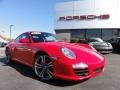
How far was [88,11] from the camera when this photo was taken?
2411 cm

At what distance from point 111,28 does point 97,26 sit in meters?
1.59

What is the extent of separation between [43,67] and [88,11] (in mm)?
19964

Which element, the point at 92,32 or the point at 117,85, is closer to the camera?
the point at 117,85

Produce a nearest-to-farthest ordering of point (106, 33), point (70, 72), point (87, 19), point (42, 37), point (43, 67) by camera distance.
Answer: point (70, 72), point (43, 67), point (42, 37), point (106, 33), point (87, 19)

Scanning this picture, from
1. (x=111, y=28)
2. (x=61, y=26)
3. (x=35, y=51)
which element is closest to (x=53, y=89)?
(x=35, y=51)

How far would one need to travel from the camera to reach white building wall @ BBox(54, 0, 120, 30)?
75.3 feet

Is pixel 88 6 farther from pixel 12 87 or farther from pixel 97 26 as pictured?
pixel 12 87

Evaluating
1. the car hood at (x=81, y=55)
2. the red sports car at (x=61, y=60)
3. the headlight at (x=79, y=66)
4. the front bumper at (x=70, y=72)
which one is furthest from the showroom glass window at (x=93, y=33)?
the headlight at (x=79, y=66)

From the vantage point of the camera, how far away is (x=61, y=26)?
84.4ft

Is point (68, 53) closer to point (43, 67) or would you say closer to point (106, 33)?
point (43, 67)

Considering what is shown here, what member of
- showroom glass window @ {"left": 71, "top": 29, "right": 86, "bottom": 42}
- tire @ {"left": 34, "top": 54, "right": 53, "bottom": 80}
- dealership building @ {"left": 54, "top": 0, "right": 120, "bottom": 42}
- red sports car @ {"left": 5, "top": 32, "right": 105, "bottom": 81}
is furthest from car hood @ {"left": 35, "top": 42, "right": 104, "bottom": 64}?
showroom glass window @ {"left": 71, "top": 29, "right": 86, "bottom": 42}

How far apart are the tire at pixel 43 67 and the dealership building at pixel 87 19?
18.7 m

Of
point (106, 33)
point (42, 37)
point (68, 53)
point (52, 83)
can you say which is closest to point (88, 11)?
point (106, 33)

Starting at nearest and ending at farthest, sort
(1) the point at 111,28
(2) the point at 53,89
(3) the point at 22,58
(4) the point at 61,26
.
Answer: (2) the point at 53,89 < (3) the point at 22,58 < (1) the point at 111,28 < (4) the point at 61,26
